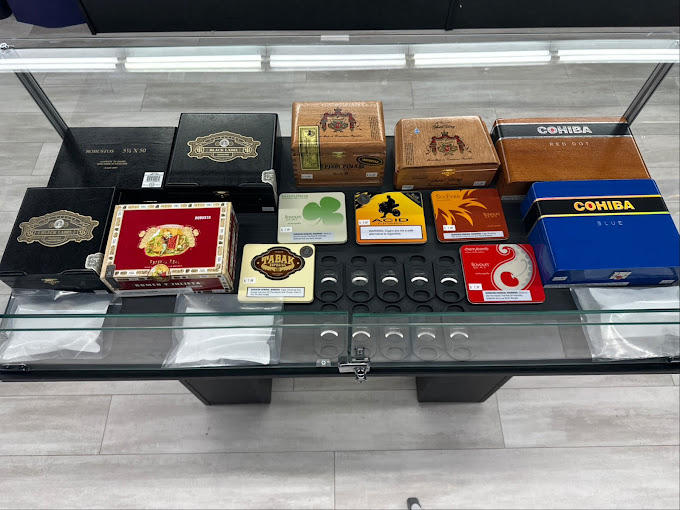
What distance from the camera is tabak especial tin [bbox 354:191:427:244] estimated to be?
4.44 ft

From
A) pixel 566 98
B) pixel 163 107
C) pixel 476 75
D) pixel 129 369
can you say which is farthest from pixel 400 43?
pixel 129 369

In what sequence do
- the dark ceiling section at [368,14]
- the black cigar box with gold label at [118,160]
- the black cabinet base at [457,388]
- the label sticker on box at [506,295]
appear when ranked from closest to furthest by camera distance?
the label sticker on box at [506,295], the black cigar box with gold label at [118,160], the black cabinet base at [457,388], the dark ceiling section at [368,14]

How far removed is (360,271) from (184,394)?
3.36 ft

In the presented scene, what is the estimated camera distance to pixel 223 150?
4.47 feet

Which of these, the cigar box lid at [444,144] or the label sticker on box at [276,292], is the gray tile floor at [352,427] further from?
the label sticker on box at [276,292]

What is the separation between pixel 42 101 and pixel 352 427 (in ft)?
4.99

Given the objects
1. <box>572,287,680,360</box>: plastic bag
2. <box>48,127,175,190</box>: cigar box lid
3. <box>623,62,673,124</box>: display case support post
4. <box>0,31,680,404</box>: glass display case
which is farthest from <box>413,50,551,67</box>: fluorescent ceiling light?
<box>48,127,175,190</box>: cigar box lid

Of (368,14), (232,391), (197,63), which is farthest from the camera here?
(368,14)

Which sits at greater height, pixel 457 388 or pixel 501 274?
pixel 501 274

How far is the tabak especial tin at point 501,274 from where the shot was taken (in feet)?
4.10

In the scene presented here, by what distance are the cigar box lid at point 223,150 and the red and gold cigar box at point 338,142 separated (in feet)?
0.31

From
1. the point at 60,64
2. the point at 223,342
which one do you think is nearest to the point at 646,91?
the point at 223,342

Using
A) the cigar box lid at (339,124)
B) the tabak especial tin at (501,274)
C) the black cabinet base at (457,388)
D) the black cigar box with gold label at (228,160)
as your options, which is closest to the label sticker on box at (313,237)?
the black cigar box with gold label at (228,160)

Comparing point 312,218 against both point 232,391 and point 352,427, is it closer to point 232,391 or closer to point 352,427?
point 232,391
